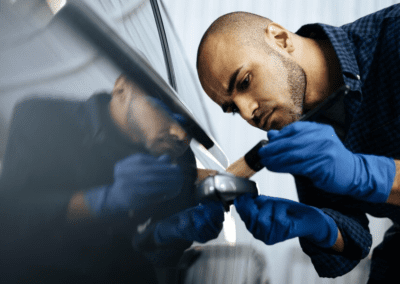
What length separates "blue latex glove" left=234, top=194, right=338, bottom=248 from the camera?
620mm

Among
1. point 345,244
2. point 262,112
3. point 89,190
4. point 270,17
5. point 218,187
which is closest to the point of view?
point 89,190

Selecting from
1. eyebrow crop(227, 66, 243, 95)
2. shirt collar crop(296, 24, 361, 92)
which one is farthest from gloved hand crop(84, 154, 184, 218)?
shirt collar crop(296, 24, 361, 92)

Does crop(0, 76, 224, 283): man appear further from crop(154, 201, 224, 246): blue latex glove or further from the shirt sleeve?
the shirt sleeve

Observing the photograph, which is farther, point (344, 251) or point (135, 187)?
point (344, 251)

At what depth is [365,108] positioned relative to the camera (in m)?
0.78

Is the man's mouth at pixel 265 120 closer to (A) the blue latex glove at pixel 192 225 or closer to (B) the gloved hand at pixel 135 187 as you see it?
(A) the blue latex glove at pixel 192 225

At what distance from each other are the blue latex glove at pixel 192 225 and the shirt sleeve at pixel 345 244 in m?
0.46

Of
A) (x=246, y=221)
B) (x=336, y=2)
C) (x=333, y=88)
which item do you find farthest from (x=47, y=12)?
(x=336, y=2)

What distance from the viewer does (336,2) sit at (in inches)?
62.9

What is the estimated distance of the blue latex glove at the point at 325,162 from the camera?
55cm

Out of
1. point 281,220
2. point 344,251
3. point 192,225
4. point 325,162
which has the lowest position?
point 344,251

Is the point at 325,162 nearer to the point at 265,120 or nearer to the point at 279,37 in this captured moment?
the point at 265,120

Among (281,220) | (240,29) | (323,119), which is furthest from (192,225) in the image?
(240,29)

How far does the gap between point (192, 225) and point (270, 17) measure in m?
1.54
